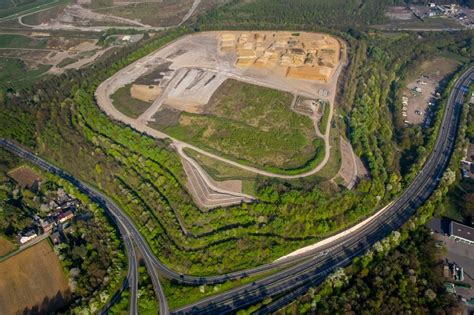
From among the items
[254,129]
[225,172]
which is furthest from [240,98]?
[225,172]

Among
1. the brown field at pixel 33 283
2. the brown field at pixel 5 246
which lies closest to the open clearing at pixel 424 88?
the brown field at pixel 33 283

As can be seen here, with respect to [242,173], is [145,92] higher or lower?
higher

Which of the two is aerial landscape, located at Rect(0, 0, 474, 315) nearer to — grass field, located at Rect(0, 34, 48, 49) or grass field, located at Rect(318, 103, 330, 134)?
grass field, located at Rect(318, 103, 330, 134)

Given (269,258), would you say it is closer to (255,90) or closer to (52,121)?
(255,90)

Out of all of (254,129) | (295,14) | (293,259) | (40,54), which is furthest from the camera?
(295,14)

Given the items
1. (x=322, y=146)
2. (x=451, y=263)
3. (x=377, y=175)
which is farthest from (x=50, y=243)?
(x=451, y=263)

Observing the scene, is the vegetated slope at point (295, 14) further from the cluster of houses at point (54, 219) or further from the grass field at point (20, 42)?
the cluster of houses at point (54, 219)

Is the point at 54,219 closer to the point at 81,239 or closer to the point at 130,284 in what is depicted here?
the point at 81,239
